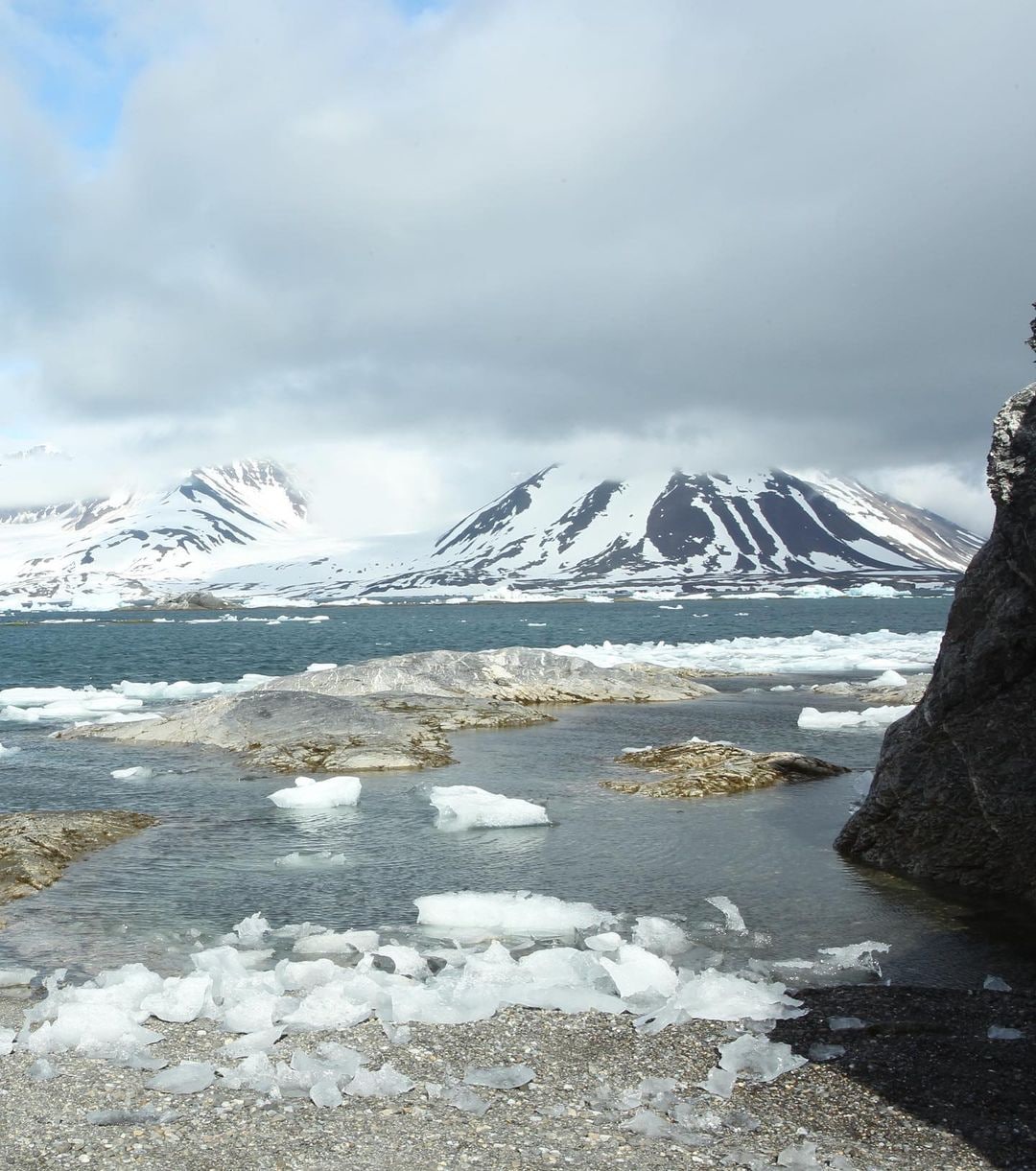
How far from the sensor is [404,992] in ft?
31.6

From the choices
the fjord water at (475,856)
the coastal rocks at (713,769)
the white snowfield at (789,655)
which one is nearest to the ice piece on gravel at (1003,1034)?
the fjord water at (475,856)

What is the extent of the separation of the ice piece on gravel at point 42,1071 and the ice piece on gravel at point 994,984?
2.10 meters

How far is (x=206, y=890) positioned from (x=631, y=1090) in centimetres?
775

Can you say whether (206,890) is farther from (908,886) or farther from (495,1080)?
(908,886)

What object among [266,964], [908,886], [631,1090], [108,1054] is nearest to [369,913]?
[266,964]

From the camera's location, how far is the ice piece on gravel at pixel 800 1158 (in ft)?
21.9

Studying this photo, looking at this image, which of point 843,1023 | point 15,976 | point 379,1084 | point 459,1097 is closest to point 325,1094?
point 379,1084

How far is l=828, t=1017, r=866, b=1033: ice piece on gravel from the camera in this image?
8.83 m

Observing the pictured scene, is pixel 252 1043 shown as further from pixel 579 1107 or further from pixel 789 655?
pixel 789 655

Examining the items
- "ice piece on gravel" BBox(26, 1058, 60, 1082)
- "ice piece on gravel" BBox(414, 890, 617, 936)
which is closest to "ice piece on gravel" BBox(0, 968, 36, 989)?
"ice piece on gravel" BBox(26, 1058, 60, 1082)

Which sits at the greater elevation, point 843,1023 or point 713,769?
point 713,769

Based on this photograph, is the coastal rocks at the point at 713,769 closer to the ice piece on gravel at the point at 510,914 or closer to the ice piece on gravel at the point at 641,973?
the ice piece on gravel at the point at 510,914

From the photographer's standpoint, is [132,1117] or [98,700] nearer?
[132,1117]

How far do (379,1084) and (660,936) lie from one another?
4.46 meters
